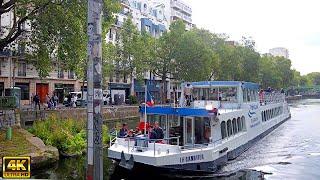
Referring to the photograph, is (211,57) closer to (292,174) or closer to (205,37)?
(205,37)

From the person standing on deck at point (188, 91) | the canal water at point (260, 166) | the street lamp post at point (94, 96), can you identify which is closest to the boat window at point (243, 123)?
the canal water at point (260, 166)

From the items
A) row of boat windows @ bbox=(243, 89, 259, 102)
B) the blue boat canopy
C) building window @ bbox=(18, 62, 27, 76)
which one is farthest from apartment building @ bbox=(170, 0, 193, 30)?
the blue boat canopy

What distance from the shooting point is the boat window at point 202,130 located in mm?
20625

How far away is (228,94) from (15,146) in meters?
13.9

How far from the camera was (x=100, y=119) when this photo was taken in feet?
22.6

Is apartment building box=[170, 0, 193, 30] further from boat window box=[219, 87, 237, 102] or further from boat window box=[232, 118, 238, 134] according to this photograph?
boat window box=[232, 118, 238, 134]

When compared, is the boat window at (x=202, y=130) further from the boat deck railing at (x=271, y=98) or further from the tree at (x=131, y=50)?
the tree at (x=131, y=50)

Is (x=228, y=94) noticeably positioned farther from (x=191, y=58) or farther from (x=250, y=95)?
(x=191, y=58)

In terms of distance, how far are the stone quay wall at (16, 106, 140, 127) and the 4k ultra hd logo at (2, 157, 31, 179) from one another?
86.7ft

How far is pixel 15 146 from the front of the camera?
22.7 metres

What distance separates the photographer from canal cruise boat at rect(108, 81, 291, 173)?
18.2m

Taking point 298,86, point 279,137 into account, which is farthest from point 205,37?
point 298,86

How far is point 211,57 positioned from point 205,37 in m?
8.22

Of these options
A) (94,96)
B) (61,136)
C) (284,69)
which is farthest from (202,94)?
(284,69)
